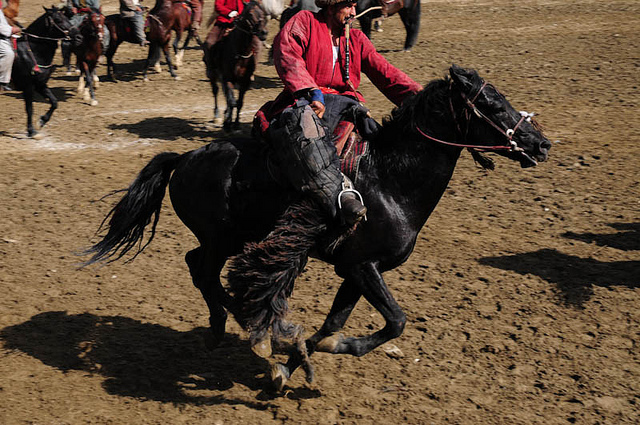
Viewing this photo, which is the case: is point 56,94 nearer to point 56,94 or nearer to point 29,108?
point 56,94

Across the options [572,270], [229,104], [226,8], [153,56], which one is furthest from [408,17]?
[572,270]

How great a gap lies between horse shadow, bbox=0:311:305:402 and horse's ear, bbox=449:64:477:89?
2316 millimetres

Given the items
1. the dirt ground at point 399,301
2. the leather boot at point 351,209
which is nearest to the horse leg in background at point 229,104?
the dirt ground at point 399,301

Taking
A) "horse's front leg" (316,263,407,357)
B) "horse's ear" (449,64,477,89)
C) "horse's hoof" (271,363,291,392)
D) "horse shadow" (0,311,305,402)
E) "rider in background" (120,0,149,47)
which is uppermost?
"horse's ear" (449,64,477,89)

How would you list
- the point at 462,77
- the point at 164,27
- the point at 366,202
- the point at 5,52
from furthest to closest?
the point at 164,27, the point at 5,52, the point at 366,202, the point at 462,77

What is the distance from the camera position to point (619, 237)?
6875 millimetres

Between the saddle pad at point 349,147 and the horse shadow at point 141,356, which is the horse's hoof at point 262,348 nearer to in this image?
the horse shadow at point 141,356

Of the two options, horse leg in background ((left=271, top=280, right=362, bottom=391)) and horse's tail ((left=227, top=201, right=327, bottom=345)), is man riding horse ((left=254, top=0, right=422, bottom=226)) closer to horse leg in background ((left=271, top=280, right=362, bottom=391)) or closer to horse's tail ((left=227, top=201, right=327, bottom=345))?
horse's tail ((left=227, top=201, right=327, bottom=345))

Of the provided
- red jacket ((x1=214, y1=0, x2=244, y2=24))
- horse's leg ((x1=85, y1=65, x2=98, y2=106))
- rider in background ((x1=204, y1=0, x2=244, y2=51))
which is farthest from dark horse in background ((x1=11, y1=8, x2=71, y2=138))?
red jacket ((x1=214, y1=0, x2=244, y2=24))

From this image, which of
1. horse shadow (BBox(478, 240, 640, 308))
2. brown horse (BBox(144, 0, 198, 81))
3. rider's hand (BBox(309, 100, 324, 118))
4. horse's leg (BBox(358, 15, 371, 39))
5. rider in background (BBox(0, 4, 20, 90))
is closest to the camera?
rider's hand (BBox(309, 100, 324, 118))

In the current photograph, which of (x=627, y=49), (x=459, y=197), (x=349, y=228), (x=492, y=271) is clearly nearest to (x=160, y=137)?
(x=459, y=197)

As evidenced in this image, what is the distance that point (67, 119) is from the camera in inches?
452

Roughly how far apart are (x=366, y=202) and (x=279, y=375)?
1232 mm

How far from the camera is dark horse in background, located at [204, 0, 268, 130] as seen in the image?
10.2 metres
